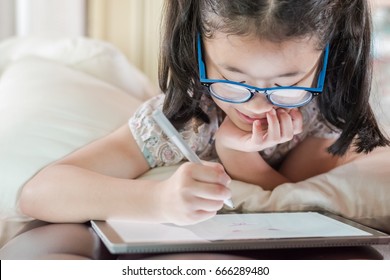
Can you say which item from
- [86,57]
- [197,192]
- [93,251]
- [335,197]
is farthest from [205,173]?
[86,57]

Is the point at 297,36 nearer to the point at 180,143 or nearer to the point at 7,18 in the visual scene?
the point at 180,143

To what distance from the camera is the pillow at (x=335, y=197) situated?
0.78m

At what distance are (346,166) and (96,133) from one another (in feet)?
1.21

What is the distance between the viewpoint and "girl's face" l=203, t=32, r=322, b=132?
2.30 ft

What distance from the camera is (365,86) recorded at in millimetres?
864

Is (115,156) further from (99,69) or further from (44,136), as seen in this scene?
(99,69)

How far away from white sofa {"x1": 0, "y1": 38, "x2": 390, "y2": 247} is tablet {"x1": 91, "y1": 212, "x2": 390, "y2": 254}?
7 centimetres

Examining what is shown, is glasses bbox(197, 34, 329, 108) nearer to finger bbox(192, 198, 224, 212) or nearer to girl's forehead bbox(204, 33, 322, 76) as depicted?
girl's forehead bbox(204, 33, 322, 76)

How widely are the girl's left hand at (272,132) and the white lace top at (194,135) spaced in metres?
0.08

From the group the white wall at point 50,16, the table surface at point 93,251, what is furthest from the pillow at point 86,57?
the table surface at point 93,251

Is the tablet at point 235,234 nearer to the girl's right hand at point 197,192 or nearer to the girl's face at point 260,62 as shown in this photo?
the girl's right hand at point 197,192

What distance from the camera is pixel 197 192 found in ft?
2.02

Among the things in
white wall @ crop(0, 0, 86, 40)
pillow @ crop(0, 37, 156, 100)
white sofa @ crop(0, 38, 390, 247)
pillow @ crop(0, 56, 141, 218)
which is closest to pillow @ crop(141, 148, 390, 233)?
white sofa @ crop(0, 38, 390, 247)

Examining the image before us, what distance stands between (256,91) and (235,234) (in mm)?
173
